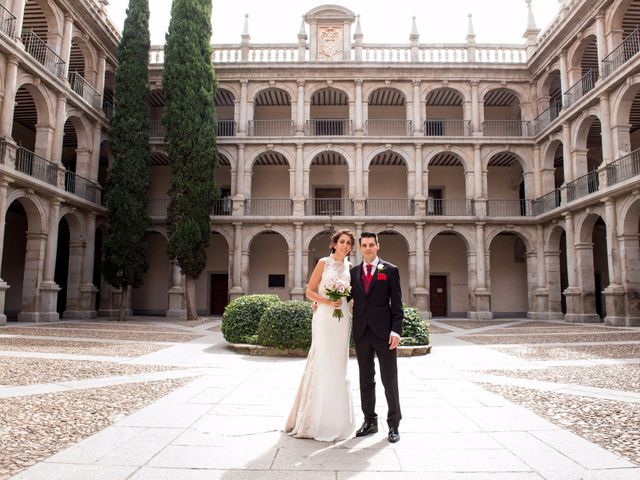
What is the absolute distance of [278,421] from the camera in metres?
4.27

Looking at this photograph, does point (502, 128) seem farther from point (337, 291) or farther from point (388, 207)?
point (337, 291)

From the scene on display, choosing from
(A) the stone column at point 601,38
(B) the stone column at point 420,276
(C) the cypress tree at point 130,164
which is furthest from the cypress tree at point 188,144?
(A) the stone column at point 601,38

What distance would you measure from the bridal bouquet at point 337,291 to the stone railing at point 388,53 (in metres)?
22.3

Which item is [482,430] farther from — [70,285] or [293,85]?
[293,85]

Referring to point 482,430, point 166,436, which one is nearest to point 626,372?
point 482,430

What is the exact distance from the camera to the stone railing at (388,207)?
2415 centimetres

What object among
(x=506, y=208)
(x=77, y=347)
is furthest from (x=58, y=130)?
(x=506, y=208)

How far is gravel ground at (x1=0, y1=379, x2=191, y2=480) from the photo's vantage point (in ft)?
11.3

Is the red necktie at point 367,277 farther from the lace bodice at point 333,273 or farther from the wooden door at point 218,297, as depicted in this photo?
the wooden door at point 218,297

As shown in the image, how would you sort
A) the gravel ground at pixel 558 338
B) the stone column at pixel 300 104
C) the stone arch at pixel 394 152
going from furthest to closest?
the stone column at pixel 300 104
the stone arch at pixel 394 152
the gravel ground at pixel 558 338

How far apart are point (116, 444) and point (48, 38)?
20.1m

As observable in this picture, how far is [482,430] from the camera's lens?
404cm

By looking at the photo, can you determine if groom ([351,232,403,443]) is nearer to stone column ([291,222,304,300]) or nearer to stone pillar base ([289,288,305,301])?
stone pillar base ([289,288,305,301])

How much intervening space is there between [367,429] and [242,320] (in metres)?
6.67
